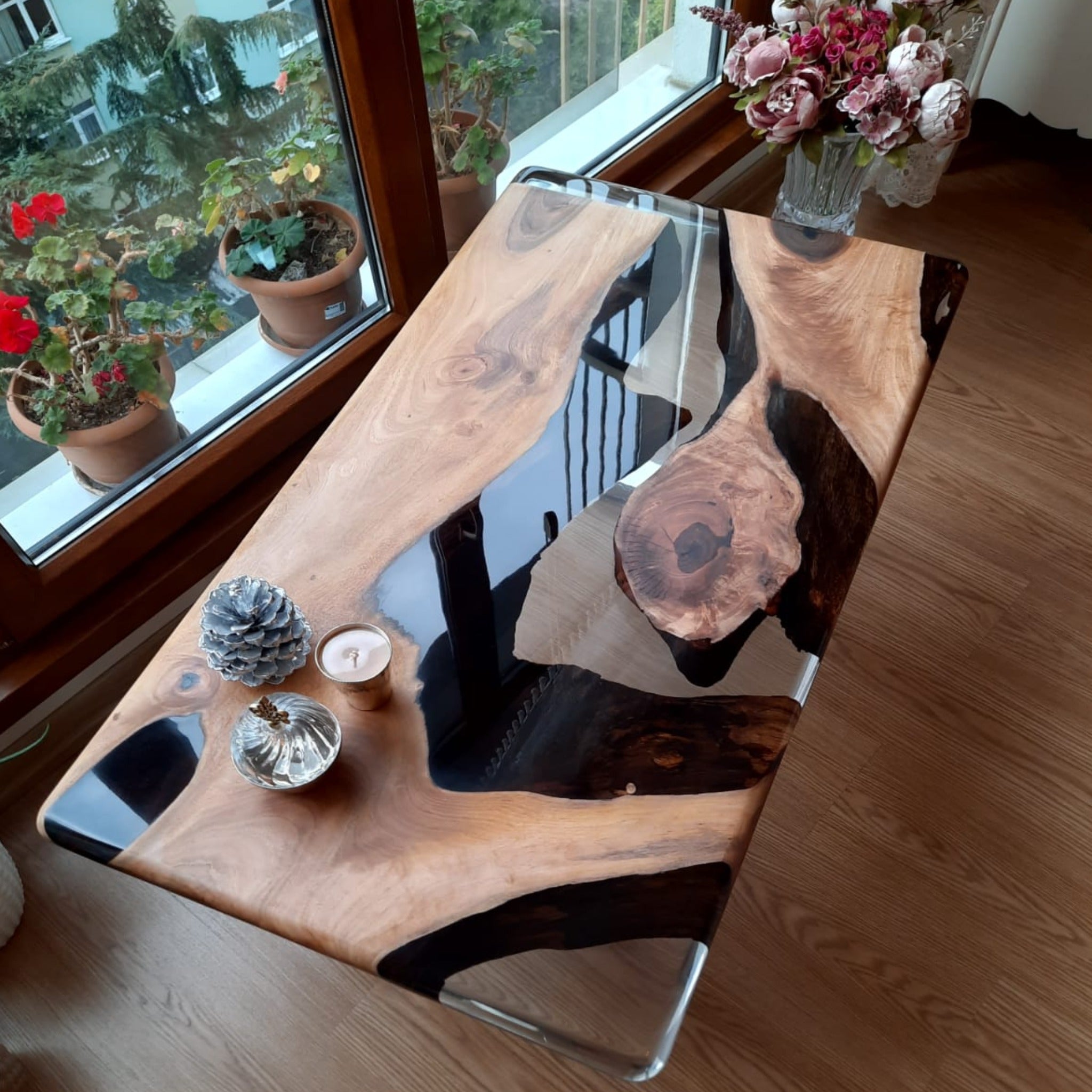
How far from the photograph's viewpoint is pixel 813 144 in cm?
130

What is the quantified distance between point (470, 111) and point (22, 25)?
77 centimetres

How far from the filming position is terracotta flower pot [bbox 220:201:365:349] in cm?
151

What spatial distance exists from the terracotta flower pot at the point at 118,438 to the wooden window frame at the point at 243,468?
0.05m

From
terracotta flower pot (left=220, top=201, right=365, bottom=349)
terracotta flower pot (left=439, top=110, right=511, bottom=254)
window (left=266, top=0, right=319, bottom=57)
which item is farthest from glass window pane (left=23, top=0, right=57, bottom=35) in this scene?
terracotta flower pot (left=439, top=110, right=511, bottom=254)

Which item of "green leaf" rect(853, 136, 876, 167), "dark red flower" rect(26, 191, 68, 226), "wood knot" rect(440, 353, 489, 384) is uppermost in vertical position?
"dark red flower" rect(26, 191, 68, 226)

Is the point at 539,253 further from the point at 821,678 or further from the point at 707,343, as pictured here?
the point at 821,678

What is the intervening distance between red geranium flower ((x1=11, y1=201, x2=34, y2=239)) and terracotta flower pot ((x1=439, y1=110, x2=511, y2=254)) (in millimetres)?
648

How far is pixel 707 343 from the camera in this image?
3.75 feet

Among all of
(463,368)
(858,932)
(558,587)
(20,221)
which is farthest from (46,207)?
(858,932)

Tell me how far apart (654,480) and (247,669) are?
1.44 ft

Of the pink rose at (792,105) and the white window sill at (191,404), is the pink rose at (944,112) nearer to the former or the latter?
the pink rose at (792,105)

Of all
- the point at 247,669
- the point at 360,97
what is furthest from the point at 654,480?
→ the point at 360,97

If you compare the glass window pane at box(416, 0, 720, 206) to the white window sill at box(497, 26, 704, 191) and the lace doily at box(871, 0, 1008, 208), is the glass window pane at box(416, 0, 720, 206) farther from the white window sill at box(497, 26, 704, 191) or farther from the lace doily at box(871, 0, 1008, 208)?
the lace doily at box(871, 0, 1008, 208)

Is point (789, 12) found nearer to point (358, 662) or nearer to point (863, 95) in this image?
point (863, 95)
